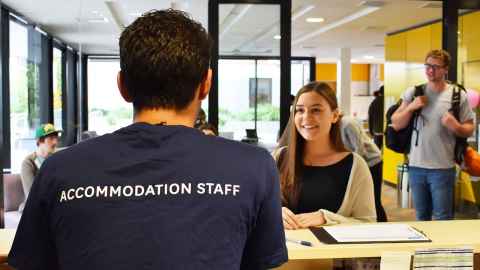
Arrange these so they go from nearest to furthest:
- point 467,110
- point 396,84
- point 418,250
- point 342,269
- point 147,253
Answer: point 147,253, point 418,250, point 342,269, point 467,110, point 396,84

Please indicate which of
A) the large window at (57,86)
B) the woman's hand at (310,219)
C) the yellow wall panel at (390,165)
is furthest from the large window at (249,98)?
the yellow wall panel at (390,165)

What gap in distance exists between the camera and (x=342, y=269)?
76.9 inches

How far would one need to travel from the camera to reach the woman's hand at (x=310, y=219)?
1866mm

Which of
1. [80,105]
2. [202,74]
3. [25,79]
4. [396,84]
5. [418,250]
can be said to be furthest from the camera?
[396,84]

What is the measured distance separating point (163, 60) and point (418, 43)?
22.6ft

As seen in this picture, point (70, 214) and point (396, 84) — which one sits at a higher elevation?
point (396, 84)

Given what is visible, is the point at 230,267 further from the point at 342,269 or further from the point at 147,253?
the point at 342,269

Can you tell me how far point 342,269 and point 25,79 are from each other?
16.6 feet

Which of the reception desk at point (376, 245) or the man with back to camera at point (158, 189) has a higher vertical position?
the man with back to camera at point (158, 189)

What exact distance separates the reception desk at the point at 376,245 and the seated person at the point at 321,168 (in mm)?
221

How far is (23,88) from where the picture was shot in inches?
231

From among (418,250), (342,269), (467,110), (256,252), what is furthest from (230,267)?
(467,110)

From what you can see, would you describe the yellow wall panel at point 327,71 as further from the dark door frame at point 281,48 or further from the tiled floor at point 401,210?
the dark door frame at point 281,48

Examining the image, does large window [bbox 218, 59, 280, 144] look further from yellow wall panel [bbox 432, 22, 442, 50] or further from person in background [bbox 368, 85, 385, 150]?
person in background [bbox 368, 85, 385, 150]
